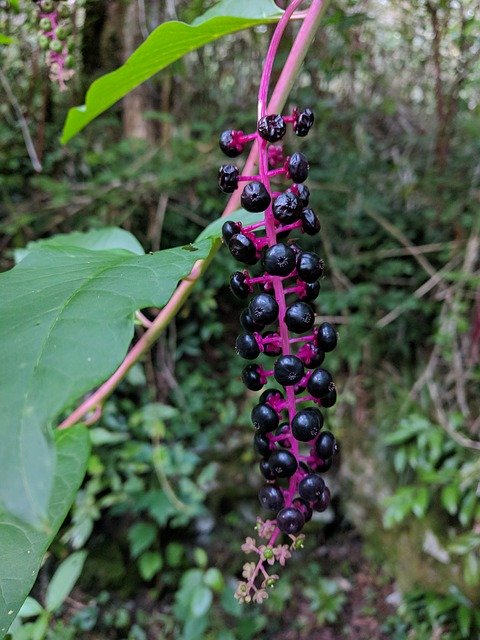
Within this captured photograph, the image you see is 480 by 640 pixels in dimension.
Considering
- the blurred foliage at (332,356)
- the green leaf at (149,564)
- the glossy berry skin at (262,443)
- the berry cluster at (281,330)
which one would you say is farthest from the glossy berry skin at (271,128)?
the green leaf at (149,564)

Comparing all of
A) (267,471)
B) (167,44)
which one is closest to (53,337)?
(267,471)

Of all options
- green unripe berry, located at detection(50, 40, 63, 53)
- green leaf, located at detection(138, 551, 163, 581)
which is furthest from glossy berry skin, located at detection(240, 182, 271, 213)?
green leaf, located at detection(138, 551, 163, 581)

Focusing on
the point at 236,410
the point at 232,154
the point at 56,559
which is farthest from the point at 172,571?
the point at 232,154

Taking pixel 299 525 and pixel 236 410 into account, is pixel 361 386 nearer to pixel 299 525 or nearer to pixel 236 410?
pixel 236 410

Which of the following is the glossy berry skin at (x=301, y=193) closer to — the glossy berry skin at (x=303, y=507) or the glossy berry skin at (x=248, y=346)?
→ the glossy berry skin at (x=248, y=346)

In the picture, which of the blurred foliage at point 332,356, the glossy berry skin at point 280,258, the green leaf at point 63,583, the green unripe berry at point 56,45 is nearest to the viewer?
the glossy berry skin at point 280,258

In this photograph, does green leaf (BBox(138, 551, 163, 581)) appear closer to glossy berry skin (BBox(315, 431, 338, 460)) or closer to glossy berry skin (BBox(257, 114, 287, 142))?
glossy berry skin (BBox(315, 431, 338, 460))

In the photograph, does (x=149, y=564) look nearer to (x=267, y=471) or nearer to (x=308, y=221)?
(x=267, y=471)
